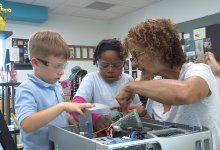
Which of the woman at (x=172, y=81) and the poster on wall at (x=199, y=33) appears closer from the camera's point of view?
the woman at (x=172, y=81)

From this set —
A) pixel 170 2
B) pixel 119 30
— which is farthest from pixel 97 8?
pixel 170 2

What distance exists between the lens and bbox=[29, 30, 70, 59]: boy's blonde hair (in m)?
0.93

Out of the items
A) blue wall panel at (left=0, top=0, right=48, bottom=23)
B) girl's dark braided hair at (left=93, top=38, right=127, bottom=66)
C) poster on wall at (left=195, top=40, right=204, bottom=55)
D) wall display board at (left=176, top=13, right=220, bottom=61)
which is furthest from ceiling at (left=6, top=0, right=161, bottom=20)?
girl's dark braided hair at (left=93, top=38, right=127, bottom=66)

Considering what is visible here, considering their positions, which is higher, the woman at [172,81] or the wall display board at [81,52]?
the wall display board at [81,52]

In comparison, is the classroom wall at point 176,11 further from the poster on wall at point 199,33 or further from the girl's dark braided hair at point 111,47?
the girl's dark braided hair at point 111,47

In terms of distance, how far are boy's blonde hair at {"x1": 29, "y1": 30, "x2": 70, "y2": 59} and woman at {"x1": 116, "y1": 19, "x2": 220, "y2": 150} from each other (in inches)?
9.1

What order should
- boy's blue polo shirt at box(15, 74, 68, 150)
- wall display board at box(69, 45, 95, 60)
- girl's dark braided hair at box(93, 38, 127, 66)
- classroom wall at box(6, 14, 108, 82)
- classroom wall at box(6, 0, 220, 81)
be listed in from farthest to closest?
1. wall display board at box(69, 45, 95, 60)
2. classroom wall at box(6, 14, 108, 82)
3. classroom wall at box(6, 0, 220, 81)
4. girl's dark braided hair at box(93, 38, 127, 66)
5. boy's blue polo shirt at box(15, 74, 68, 150)

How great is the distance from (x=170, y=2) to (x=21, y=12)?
2619 mm

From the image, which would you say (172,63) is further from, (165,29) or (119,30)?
(119,30)

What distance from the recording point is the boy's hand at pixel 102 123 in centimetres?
72

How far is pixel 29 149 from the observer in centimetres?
90

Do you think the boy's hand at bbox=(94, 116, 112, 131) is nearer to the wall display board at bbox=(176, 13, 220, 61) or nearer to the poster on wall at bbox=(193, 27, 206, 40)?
the wall display board at bbox=(176, 13, 220, 61)

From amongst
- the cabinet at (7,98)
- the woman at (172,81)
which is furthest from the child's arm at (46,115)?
the cabinet at (7,98)

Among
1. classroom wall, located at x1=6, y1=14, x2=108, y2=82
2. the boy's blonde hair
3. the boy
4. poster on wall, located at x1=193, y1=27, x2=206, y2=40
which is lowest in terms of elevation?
the boy
